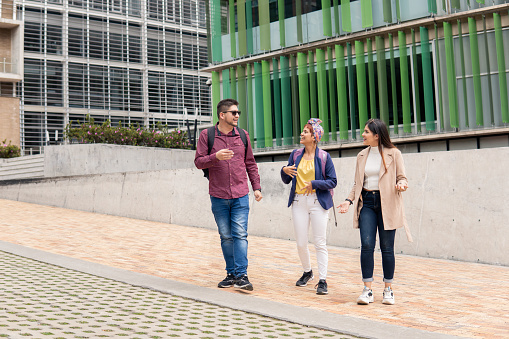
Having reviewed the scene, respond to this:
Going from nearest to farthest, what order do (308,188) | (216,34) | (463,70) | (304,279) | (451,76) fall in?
(308,188) → (304,279) → (463,70) → (451,76) → (216,34)

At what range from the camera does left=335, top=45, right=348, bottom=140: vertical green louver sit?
1722 cm

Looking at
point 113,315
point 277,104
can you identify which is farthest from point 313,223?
point 277,104

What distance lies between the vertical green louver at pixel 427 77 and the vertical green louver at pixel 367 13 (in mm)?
1635

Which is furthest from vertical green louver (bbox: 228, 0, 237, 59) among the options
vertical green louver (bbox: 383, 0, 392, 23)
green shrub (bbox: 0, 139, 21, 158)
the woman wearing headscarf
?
the woman wearing headscarf

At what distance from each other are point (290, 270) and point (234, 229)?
1.85 meters

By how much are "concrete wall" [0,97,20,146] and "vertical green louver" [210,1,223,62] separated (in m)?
23.1

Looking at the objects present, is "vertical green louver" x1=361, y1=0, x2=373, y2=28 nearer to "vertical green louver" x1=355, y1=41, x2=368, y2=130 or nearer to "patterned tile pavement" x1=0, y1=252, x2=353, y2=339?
"vertical green louver" x1=355, y1=41, x2=368, y2=130

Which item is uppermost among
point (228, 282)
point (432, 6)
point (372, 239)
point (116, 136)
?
point (432, 6)

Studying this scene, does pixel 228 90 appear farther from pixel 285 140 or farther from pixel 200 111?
pixel 200 111

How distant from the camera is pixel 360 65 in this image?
55.8 feet

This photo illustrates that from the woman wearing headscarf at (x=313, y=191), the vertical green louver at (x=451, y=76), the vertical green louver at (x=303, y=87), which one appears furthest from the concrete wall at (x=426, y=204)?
the vertical green louver at (x=451, y=76)

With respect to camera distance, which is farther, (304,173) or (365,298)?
(304,173)

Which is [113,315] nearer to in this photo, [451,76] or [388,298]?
[388,298]

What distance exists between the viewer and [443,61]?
51.4ft
